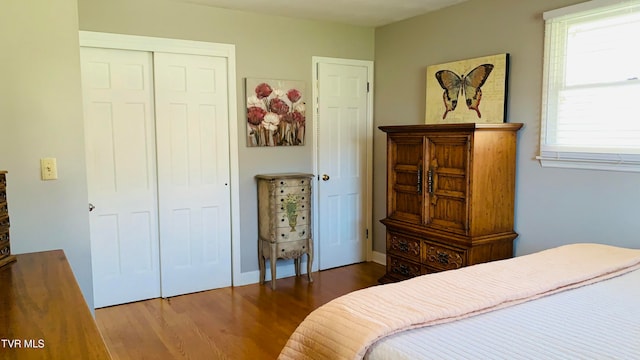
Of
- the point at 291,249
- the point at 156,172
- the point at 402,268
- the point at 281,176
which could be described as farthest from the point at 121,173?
the point at 402,268

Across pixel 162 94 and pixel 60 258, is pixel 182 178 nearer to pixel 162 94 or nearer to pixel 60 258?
pixel 162 94

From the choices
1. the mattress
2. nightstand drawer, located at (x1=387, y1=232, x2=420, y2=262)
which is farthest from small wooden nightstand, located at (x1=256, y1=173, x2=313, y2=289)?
the mattress

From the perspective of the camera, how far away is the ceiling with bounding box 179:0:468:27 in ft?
12.6

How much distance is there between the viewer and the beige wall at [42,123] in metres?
2.34

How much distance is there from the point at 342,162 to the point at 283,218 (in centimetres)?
98

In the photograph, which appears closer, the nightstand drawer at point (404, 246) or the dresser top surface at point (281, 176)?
the nightstand drawer at point (404, 246)

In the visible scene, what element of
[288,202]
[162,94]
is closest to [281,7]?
[162,94]

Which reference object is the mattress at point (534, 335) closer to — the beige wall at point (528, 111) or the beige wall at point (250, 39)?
the beige wall at point (528, 111)

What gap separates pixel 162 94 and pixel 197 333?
1.86 metres

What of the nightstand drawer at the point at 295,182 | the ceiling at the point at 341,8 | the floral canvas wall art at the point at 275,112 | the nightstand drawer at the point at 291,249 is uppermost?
the ceiling at the point at 341,8

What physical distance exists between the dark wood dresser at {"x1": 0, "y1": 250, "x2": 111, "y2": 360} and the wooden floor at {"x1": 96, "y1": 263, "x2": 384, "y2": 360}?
4.15 feet

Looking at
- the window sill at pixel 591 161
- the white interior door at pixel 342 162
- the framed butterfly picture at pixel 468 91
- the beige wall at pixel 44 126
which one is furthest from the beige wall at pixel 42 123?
the window sill at pixel 591 161

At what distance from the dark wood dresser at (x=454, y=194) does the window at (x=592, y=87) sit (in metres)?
0.32

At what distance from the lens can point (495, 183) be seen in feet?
11.2
